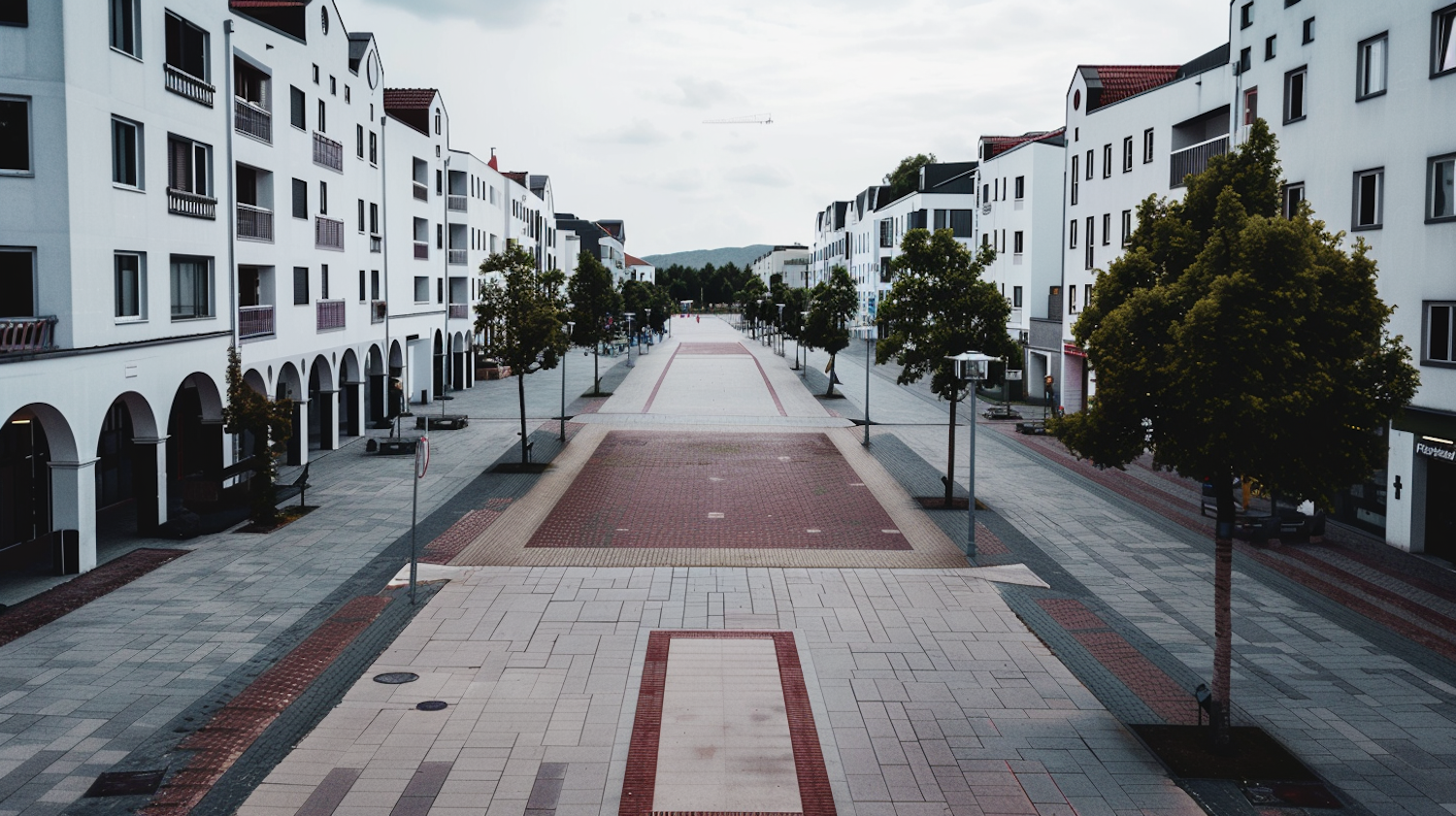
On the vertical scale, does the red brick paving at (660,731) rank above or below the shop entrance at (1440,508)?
below

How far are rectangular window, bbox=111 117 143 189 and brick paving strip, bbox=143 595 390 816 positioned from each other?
9641mm

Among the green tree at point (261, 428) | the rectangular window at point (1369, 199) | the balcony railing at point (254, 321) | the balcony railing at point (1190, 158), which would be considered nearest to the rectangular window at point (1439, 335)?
the rectangular window at point (1369, 199)

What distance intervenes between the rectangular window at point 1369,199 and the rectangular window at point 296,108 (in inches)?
989

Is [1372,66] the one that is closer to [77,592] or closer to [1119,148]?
[1119,148]

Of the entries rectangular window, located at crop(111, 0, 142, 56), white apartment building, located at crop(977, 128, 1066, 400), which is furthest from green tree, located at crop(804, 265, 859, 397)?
rectangular window, located at crop(111, 0, 142, 56)

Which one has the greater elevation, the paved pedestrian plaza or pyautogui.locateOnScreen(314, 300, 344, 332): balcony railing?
pyautogui.locateOnScreen(314, 300, 344, 332): balcony railing

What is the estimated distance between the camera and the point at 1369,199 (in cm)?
2170

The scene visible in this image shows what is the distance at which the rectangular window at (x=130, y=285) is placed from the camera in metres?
20.0

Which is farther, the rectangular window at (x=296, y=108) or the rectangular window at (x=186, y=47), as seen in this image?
the rectangular window at (x=296, y=108)

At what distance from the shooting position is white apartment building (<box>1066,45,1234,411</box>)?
33.4m

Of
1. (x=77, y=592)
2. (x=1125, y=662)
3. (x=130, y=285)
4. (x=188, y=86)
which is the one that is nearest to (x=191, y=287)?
(x=130, y=285)

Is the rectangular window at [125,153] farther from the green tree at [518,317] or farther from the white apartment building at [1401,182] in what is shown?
the white apartment building at [1401,182]

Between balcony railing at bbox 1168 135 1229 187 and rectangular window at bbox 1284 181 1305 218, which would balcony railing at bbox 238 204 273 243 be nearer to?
rectangular window at bbox 1284 181 1305 218

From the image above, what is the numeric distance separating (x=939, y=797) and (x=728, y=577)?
815 centimetres
